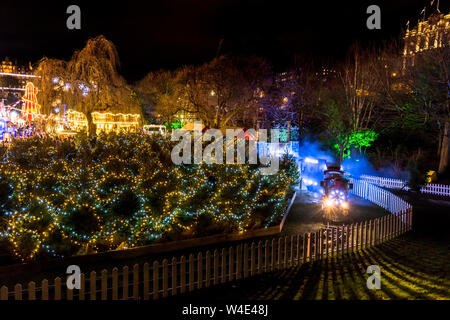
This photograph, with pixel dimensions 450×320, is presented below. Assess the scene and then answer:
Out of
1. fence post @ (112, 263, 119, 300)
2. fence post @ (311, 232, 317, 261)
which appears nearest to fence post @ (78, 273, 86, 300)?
fence post @ (112, 263, 119, 300)

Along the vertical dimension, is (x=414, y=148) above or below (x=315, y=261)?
above

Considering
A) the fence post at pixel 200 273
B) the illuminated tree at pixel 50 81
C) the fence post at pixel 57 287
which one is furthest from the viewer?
the illuminated tree at pixel 50 81

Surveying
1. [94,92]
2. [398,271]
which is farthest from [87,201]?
[94,92]

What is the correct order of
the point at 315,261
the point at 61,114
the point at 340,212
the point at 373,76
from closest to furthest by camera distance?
the point at 315,261 < the point at 340,212 < the point at 61,114 < the point at 373,76

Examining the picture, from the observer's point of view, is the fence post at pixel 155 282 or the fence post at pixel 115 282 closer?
the fence post at pixel 115 282

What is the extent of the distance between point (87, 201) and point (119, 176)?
0.95m

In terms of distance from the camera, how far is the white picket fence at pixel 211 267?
4961 mm

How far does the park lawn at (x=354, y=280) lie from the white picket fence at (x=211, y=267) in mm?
211

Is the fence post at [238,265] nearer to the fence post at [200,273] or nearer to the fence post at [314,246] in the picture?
the fence post at [200,273]

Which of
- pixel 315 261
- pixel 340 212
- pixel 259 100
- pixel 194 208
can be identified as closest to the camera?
pixel 315 261

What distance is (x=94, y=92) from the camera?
17188 millimetres

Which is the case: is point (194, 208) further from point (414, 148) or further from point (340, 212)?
point (414, 148)

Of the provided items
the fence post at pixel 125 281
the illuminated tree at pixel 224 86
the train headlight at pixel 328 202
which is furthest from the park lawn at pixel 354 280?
the illuminated tree at pixel 224 86

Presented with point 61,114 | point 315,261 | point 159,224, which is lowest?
point 315,261
